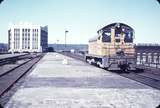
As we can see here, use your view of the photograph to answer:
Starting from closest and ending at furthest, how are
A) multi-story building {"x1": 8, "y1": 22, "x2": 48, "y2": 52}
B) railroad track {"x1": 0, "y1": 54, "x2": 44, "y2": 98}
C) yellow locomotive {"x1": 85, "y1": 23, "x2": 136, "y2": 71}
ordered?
railroad track {"x1": 0, "y1": 54, "x2": 44, "y2": 98} < yellow locomotive {"x1": 85, "y1": 23, "x2": 136, "y2": 71} < multi-story building {"x1": 8, "y1": 22, "x2": 48, "y2": 52}

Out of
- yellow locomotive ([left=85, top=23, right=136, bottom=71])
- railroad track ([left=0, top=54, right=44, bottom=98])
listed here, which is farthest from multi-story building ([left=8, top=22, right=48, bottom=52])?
yellow locomotive ([left=85, top=23, right=136, bottom=71])

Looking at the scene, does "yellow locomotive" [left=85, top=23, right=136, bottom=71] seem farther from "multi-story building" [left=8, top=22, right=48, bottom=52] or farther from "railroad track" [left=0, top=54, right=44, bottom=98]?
"multi-story building" [left=8, top=22, right=48, bottom=52]

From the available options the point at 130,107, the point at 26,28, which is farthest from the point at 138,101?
the point at 26,28

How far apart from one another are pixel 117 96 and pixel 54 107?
332 centimetres

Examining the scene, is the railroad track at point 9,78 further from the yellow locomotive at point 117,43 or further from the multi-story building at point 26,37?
the multi-story building at point 26,37

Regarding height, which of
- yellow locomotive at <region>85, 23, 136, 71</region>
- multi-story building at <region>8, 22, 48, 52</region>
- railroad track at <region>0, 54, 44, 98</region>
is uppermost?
multi-story building at <region>8, 22, 48, 52</region>

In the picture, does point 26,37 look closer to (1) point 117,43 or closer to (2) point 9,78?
(1) point 117,43

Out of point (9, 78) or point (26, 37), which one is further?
point (26, 37)

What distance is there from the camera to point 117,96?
11.8m

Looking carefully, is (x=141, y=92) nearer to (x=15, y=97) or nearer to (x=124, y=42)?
(x=15, y=97)

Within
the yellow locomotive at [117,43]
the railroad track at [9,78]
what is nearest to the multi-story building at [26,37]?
the railroad track at [9,78]

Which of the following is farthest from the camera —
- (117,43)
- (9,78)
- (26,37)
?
(26,37)

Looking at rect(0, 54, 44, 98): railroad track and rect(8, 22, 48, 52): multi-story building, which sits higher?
rect(8, 22, 48, 52): multi-story building

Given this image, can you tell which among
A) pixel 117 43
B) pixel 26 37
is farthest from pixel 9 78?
pixel 26 37
